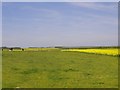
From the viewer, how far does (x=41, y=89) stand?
18656 mm

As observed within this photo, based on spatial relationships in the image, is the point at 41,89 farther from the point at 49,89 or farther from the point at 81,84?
the point at 81,84

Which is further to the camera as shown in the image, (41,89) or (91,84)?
(91,84)

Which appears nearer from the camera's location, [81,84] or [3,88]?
[3,88]

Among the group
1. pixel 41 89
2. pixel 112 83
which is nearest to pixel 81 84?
pixel 112 83

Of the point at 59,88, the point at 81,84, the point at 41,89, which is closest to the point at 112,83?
the point at 81,84

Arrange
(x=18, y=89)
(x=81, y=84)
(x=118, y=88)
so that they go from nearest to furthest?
(x=18, y=89)
(x=118, y=88)
(x=81, y=84)

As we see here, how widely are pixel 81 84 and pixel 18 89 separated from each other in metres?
5.63

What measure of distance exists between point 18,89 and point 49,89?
6.69 feet

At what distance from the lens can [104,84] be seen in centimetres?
2219

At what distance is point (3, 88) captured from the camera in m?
19.3

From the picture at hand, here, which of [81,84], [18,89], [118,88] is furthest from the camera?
[81,84]

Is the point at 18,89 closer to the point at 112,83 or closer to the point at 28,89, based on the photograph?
the point at 28,89

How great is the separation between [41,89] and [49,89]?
2.21 ft

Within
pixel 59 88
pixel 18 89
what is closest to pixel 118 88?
pixel 59 88
